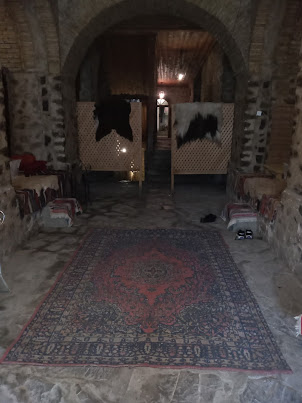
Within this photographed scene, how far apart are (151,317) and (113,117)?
534cm

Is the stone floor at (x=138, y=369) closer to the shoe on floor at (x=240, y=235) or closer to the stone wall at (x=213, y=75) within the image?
the shoe on floor at (x=240, y=235)

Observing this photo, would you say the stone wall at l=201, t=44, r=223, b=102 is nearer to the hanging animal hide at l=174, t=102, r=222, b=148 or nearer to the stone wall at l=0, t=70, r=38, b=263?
the hanging animal hide at l=174, t=102, r=222, b=148

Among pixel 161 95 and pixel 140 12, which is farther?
pixel 161 95

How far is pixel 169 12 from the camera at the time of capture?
20.9 ft

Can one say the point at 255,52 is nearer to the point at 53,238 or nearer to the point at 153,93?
the point at 53,238

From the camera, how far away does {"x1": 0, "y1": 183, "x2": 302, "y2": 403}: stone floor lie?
6.93ft

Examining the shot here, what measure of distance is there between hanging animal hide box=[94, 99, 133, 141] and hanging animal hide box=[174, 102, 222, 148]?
114cm

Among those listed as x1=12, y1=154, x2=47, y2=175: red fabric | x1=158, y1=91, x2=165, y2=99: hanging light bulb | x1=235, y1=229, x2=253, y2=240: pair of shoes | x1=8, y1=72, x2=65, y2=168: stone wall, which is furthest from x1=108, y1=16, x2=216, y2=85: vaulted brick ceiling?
x1=235, y1=229, x2=253, y2=240: pair of shoes

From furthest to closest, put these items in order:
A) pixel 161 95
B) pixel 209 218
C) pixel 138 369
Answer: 1. pixel 161 95
2. pixel 209 218
3. pixel 138 369

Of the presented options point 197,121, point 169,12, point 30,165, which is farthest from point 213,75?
point 30,165

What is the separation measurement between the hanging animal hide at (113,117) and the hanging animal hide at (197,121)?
1.14m

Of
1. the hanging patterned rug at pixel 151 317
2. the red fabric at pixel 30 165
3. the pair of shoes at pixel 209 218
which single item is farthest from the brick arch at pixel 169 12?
the hanging patterned rug at pixel 151 317

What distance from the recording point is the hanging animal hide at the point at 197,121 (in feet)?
23.5

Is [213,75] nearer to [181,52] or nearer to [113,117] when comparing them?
[181,52]
